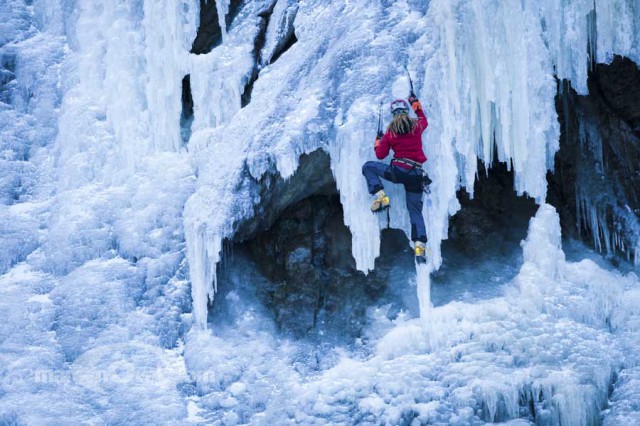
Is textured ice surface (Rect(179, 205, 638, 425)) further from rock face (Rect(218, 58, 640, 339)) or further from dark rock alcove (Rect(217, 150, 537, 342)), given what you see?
rock face (Rect(218, 58, 640, 339))

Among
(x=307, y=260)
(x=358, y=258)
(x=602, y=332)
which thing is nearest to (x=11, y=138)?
(x=307, y=260)

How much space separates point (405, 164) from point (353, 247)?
3.22 feet

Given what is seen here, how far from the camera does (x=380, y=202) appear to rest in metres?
7.74

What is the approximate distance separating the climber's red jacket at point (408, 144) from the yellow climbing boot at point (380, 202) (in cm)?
33

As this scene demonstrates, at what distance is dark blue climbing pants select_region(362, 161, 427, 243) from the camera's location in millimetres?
7793

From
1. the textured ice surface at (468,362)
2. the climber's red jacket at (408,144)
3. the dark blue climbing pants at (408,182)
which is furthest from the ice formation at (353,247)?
the climber's red jacket at (408,144)

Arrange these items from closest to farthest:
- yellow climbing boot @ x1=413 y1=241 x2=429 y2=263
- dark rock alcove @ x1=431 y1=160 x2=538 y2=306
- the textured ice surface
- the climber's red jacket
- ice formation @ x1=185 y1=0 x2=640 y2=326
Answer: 1. the textured ice surface
2. yellow climbing boot @ x1=413 y1=241 x2=429 y2=263
3. the climber's red jacket
4. ice formation @ x1=185 y1=0 x2=640 y2=326
5. dark rock alcove @ x1=431 y1=160 x2=538 y2=306

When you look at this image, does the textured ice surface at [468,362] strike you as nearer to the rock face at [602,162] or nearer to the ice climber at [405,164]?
the rock face at [602,162]

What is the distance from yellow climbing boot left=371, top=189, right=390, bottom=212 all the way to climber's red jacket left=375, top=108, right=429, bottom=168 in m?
0.33

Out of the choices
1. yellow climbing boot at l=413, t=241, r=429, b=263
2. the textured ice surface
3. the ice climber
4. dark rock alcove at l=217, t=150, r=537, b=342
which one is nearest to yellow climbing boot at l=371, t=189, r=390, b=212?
the ice climber

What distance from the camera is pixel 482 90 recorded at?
8.26m

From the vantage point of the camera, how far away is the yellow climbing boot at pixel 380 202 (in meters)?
7.72

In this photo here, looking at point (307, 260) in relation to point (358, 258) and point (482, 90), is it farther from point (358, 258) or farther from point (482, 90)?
point (482, 90)

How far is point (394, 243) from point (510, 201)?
4.31ft
